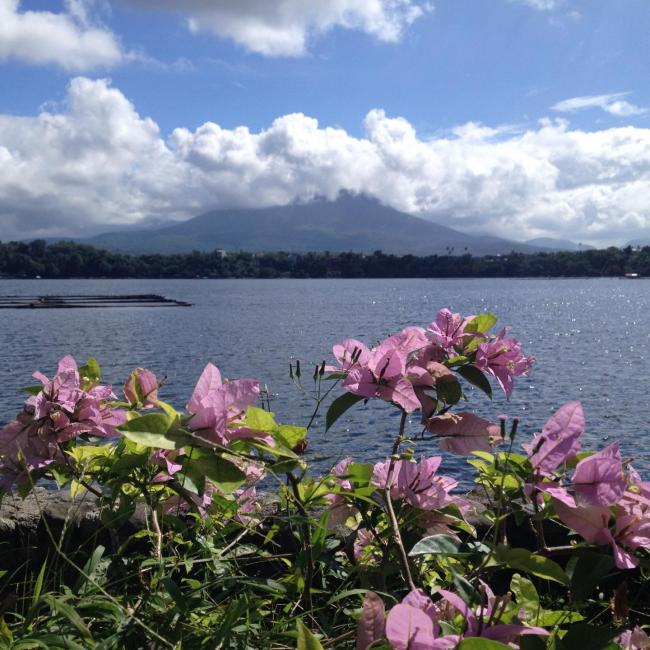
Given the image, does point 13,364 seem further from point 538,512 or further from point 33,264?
point 33,264

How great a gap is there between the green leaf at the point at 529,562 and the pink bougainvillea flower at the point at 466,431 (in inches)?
13.9

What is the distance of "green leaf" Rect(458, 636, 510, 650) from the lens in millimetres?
935

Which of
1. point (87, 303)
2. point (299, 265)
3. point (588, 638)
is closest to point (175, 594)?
point (588, 638)

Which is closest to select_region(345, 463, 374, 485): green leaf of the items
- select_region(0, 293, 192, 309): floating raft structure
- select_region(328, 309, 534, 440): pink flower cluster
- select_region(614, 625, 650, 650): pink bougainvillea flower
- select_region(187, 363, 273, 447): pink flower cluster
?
select_region(328, 309, 534, 440): pink flower cluster

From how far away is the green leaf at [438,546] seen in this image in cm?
132

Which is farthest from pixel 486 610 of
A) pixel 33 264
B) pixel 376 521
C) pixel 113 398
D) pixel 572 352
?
pixel 33 264

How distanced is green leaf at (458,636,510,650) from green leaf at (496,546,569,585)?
0.26m

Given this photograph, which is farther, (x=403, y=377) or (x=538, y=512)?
(x=403, y=377)

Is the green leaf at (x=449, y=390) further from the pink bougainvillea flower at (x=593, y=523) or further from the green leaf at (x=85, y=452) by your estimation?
the green leaf at (x=85, y=452)

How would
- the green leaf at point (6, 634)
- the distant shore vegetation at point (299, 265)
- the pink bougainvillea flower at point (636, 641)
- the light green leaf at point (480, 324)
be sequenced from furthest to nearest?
1. the distant shore vegetation at point (299, 265)
2. the light green leaf at point (480, 324)
3. the green leaf at point (6, 634)
4. the pink bougainvillea flower at point (636, 641)

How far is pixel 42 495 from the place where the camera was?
9.45ft

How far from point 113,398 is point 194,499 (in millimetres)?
518

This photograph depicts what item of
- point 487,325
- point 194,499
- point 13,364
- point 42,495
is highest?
point 487,325

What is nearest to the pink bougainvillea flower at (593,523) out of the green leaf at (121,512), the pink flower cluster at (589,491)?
the pink flower cluster at (589,491)
